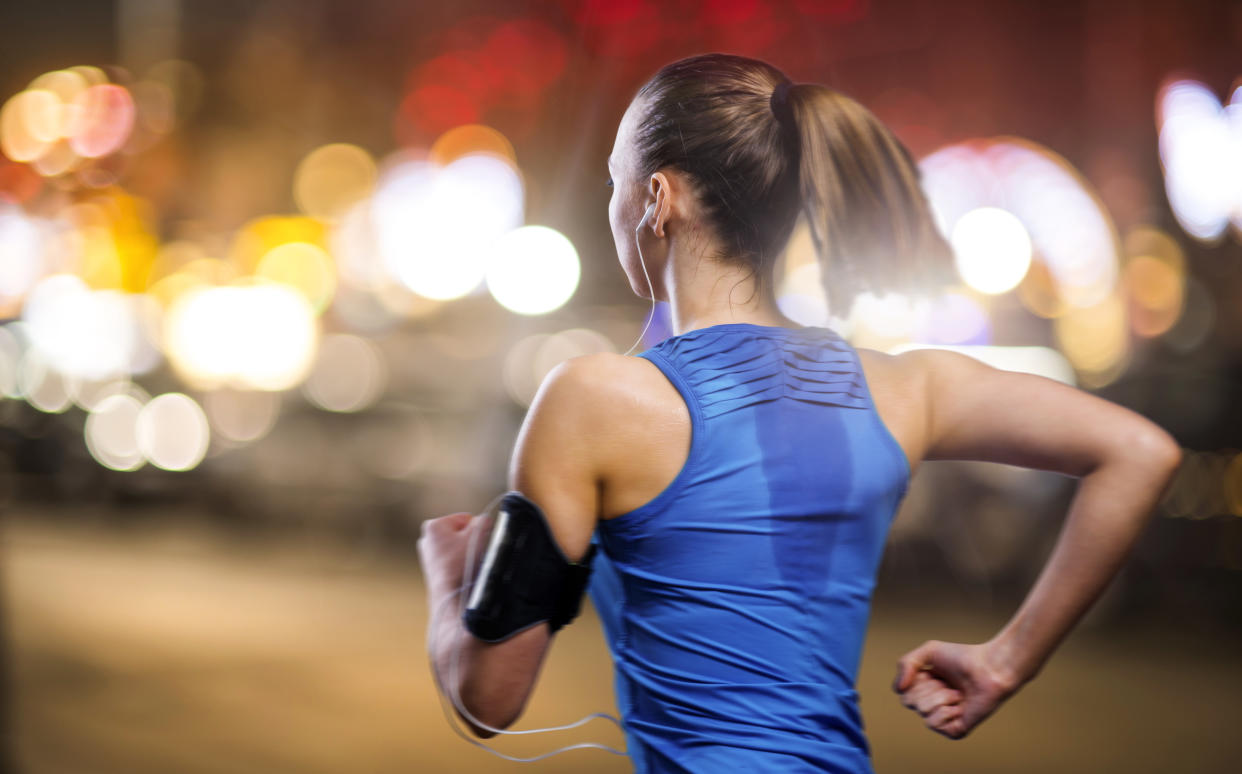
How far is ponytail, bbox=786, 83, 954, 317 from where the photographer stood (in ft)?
4.87

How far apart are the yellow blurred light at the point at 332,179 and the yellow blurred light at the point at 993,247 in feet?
103

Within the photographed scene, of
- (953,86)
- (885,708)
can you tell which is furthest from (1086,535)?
(953,86)

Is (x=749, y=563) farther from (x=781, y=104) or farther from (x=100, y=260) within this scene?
(x=100, y=260)

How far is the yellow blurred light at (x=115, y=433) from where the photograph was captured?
17.6 m

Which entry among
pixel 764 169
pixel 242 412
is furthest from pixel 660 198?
pixel 242 412

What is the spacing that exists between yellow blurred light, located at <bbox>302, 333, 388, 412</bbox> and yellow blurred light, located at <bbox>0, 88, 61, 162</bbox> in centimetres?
2389

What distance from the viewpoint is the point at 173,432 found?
18.1m

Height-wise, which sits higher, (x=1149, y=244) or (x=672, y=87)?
(x=1149, y=244)

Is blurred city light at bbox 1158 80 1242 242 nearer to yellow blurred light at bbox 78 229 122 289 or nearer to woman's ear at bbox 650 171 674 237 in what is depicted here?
woman's ear at bbox 650 171 674 237

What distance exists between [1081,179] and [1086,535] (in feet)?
55.8

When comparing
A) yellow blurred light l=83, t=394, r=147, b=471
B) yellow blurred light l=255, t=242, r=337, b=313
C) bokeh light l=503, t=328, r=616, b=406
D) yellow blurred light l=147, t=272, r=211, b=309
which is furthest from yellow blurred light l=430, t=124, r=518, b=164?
bokeh light l=503, t=328, r=616, b=406

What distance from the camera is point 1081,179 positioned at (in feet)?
55.8

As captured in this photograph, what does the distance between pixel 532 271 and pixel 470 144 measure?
13224 mm

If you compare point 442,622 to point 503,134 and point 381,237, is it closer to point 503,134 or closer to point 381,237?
point 503,134
